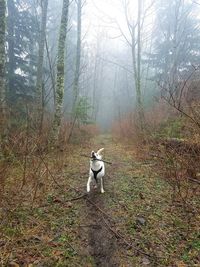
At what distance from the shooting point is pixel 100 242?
13.2 feet

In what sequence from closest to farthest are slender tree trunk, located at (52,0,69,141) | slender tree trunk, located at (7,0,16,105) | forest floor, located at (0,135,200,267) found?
forest floor, located at (0,135,200,267) → slender tree trunk, located at (52,0,69,141) → slender tree trunk, located at (7,0,16,105)

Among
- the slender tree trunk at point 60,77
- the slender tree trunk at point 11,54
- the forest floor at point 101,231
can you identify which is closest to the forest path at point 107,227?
the forest floor at point 101,231

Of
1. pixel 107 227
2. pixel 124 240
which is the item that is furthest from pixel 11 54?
pixel 124 240

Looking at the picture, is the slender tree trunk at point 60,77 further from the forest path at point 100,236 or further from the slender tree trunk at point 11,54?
the forest path at point 100,236

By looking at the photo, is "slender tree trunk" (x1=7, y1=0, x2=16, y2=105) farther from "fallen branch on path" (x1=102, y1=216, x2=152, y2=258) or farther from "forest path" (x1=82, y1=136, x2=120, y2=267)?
"fallen branch on path" (x1=102, y1=216, x2=152, y2=258)

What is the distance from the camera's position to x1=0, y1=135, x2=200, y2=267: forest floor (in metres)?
3.60

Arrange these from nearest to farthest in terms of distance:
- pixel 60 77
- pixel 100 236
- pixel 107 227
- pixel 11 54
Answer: pixel 100 236 → pixel 107 227 → pixel 60 77 → pixel 11 54

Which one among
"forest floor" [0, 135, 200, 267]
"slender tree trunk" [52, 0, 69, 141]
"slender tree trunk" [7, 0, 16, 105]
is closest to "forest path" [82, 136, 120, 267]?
"forest floor" [0, 135, 200, 267]

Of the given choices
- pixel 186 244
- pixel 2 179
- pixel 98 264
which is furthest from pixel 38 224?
pixel 186 244

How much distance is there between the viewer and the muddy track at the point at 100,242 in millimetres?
3619

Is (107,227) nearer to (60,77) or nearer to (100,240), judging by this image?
(100,240)

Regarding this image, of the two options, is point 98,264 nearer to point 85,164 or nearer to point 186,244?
point 186,244

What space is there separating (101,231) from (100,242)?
0.30 meters

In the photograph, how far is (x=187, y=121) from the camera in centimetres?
914
